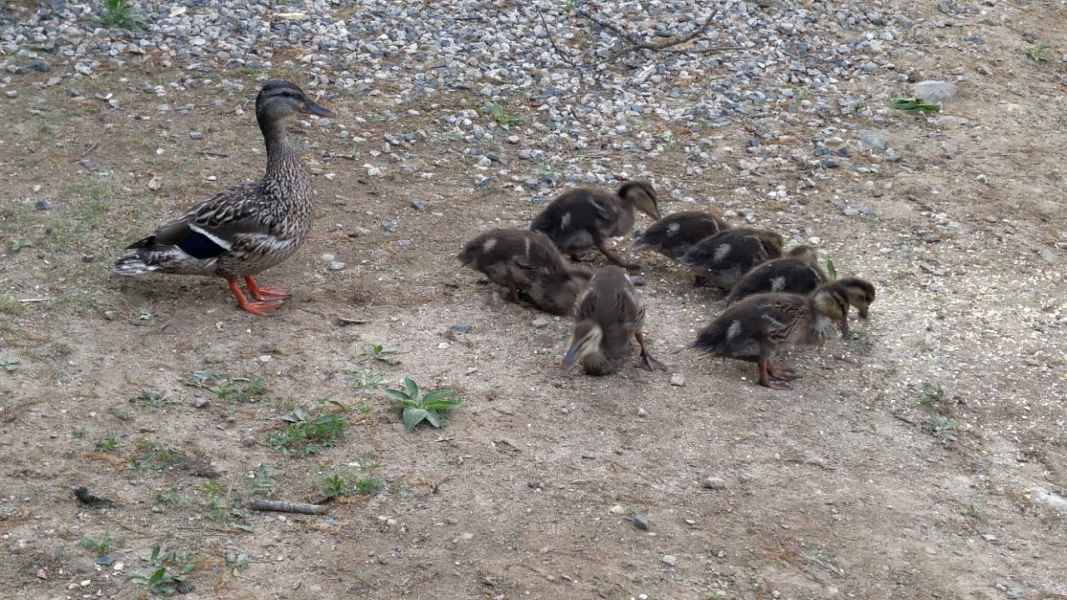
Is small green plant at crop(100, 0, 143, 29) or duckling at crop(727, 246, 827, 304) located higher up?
small green plant at crop(100, 0, 143, 29)

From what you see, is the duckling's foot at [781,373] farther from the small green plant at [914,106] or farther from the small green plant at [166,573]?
the small green plant at [914,106]

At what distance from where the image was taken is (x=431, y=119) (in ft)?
30.5

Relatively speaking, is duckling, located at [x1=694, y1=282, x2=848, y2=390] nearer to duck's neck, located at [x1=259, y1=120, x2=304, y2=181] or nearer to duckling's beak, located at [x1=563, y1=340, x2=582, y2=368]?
duckling's beak, located at [x1=563, y1=340, x2=582, y2=368]

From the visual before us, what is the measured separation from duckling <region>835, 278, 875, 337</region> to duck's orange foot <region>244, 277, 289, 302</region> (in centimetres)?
317

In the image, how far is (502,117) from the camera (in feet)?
30.6

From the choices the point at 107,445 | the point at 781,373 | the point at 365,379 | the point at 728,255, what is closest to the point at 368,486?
the point at 365,379

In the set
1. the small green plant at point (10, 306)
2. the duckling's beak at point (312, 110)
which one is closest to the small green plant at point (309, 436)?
the small green plant at point (10, 306)

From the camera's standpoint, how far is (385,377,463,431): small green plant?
595 centimetres

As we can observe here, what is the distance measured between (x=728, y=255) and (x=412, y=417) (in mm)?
2455

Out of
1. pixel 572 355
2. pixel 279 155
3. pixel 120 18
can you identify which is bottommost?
pixel 572 355

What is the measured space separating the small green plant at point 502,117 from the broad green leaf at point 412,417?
3.78 metres

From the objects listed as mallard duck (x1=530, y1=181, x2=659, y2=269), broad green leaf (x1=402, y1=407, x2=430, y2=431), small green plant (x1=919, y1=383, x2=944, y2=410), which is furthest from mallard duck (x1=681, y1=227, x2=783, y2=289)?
broad green leaf (x1=402, y1=407, x2=430, y2=431)

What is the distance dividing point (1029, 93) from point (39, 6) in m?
8.11

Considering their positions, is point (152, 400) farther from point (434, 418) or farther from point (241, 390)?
point (434, 418)
